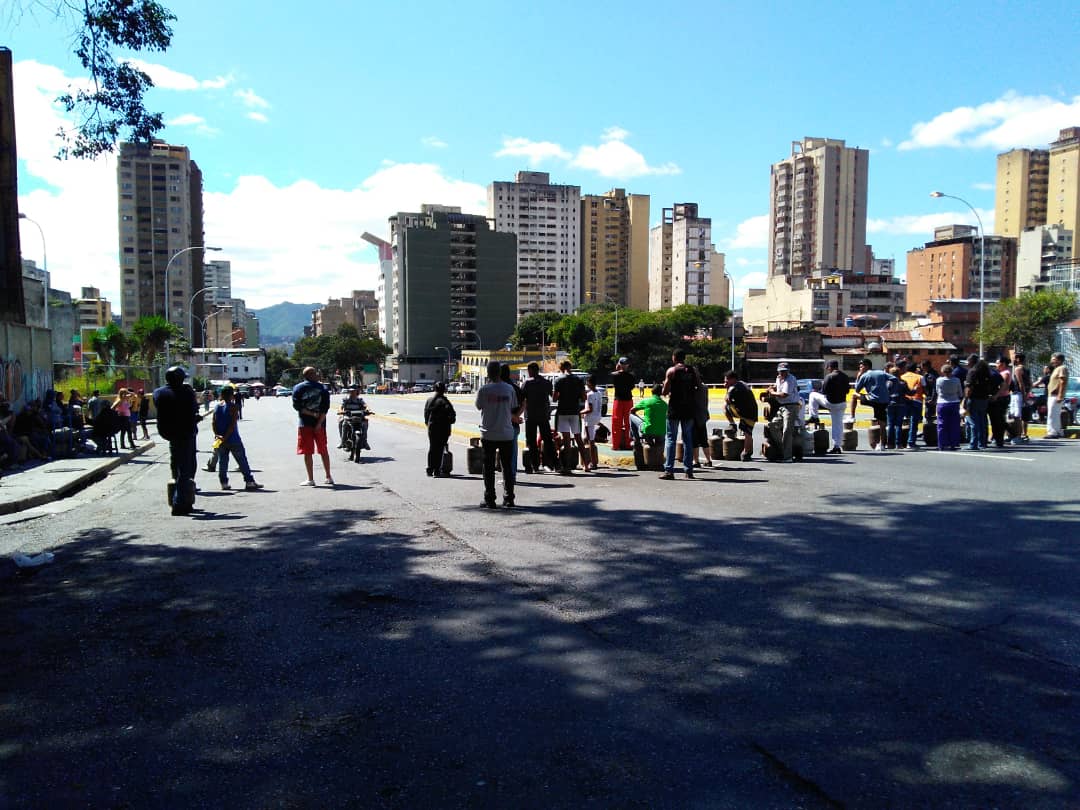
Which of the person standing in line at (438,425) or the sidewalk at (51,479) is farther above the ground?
the person standing in line at (438,425)

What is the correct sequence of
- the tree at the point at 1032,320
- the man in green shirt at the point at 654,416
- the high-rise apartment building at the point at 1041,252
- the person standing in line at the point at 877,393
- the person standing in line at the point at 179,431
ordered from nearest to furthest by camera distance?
the person standing in line at the point at 179,431, the man in green shirt at the point at 654,416, the person standing in line at the point at 877,393, the tree at the point at 1032,320, the high-rise apartment building at the point at 1041,252

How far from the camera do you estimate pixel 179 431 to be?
33.4 feet

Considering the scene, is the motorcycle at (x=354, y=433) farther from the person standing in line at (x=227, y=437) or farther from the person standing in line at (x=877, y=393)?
the person standing in line at (x=877, y=393)

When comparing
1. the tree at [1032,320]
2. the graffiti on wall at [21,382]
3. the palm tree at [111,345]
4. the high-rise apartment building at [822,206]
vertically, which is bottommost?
the graffiti on wall at [21,382]

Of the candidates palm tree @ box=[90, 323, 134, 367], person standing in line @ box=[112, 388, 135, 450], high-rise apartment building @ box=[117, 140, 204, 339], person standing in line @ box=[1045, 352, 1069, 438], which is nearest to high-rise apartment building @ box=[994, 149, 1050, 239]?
high-rise apartment building @ box=[117, 140, 204, 339]

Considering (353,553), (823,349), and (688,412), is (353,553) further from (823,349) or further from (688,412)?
(823,349)

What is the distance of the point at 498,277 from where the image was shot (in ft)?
496

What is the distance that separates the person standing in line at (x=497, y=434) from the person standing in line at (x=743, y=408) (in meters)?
5.50

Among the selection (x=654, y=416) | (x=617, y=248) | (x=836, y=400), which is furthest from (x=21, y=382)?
(x=617, y=248)

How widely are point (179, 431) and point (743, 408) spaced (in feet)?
29.3

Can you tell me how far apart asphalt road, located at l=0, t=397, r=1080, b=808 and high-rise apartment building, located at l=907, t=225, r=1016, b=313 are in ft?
425

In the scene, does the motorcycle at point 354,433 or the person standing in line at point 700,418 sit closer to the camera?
the person standing in line at point 700,418

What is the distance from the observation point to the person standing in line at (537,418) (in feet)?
41.8

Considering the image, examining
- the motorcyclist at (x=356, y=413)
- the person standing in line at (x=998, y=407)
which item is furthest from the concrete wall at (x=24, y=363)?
the person standing in line at (x=998, y=407)
